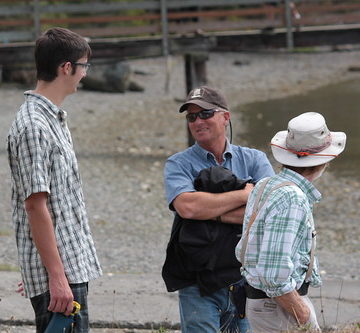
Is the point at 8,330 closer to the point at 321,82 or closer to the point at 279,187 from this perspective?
the point at 279,187

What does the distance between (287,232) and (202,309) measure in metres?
0.95

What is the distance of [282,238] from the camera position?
12.9ft

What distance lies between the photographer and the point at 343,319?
6559mm

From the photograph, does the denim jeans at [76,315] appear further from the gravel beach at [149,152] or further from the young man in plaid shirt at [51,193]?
the gravel beach at [149,152]

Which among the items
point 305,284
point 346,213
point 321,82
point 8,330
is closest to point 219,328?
point 305,284

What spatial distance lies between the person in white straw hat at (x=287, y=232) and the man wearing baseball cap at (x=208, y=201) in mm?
397

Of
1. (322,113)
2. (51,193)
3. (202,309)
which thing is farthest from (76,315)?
(322,113)

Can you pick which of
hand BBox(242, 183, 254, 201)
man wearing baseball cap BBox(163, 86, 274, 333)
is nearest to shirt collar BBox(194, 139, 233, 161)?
man wearing baseball cap BBox(163, 86, 274, 333)

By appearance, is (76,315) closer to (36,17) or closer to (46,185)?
(46,185)

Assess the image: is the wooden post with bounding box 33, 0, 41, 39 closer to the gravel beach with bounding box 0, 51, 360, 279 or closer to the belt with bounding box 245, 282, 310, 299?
the gravel beach with bounding box 0, 51, 360, 279

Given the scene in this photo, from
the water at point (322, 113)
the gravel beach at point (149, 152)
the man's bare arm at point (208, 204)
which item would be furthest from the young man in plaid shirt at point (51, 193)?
the water at point (322, 113)

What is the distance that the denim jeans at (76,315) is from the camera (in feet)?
13.5

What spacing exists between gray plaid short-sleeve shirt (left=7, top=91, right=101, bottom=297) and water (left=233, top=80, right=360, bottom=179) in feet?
41.7

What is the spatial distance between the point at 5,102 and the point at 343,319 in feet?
60.0
